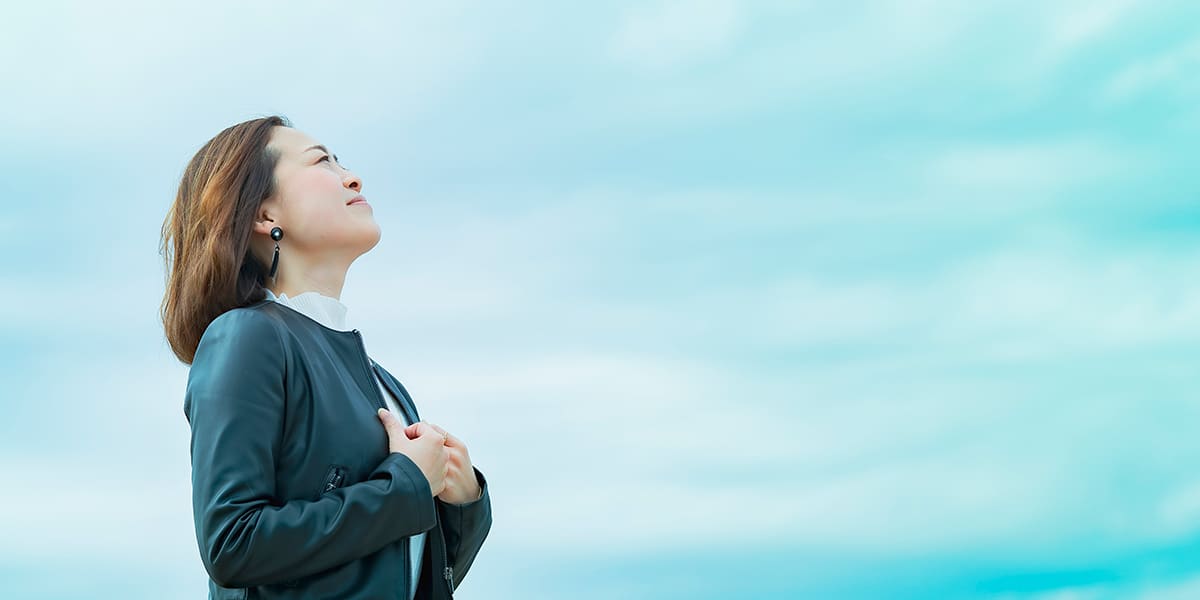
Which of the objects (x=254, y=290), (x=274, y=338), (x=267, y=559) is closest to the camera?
(x=267, y=559)

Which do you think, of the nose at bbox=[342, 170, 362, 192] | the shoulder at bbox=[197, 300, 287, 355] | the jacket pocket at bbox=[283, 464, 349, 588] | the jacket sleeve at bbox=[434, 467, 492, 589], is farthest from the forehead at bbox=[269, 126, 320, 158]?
the jacket sleeve at bbox=[434, 467, 492, 589]

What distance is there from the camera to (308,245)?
359 centimetres

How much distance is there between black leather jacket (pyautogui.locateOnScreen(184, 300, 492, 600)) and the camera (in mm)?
3080

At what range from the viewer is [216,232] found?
11.6 feet

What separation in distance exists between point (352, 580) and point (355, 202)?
3.67 feet

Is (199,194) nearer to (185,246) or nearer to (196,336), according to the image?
(185,246)

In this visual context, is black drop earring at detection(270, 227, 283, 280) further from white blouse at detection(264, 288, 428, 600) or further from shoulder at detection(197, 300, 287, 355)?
shoulder at detection(197, 300, 287, 355)

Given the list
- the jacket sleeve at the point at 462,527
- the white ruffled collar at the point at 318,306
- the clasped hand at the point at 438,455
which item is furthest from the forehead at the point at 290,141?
the jacket sleeve at the point at 462,527

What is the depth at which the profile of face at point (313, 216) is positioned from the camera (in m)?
3.58

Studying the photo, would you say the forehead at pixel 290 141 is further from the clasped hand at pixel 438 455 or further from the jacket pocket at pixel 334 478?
the jacket pocket at pixel 334 478

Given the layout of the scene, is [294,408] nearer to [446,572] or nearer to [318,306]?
[318,306]

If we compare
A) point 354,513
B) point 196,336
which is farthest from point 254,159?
point 354,513

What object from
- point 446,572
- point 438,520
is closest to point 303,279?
point 438,520

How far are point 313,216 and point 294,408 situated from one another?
23.5 inches
